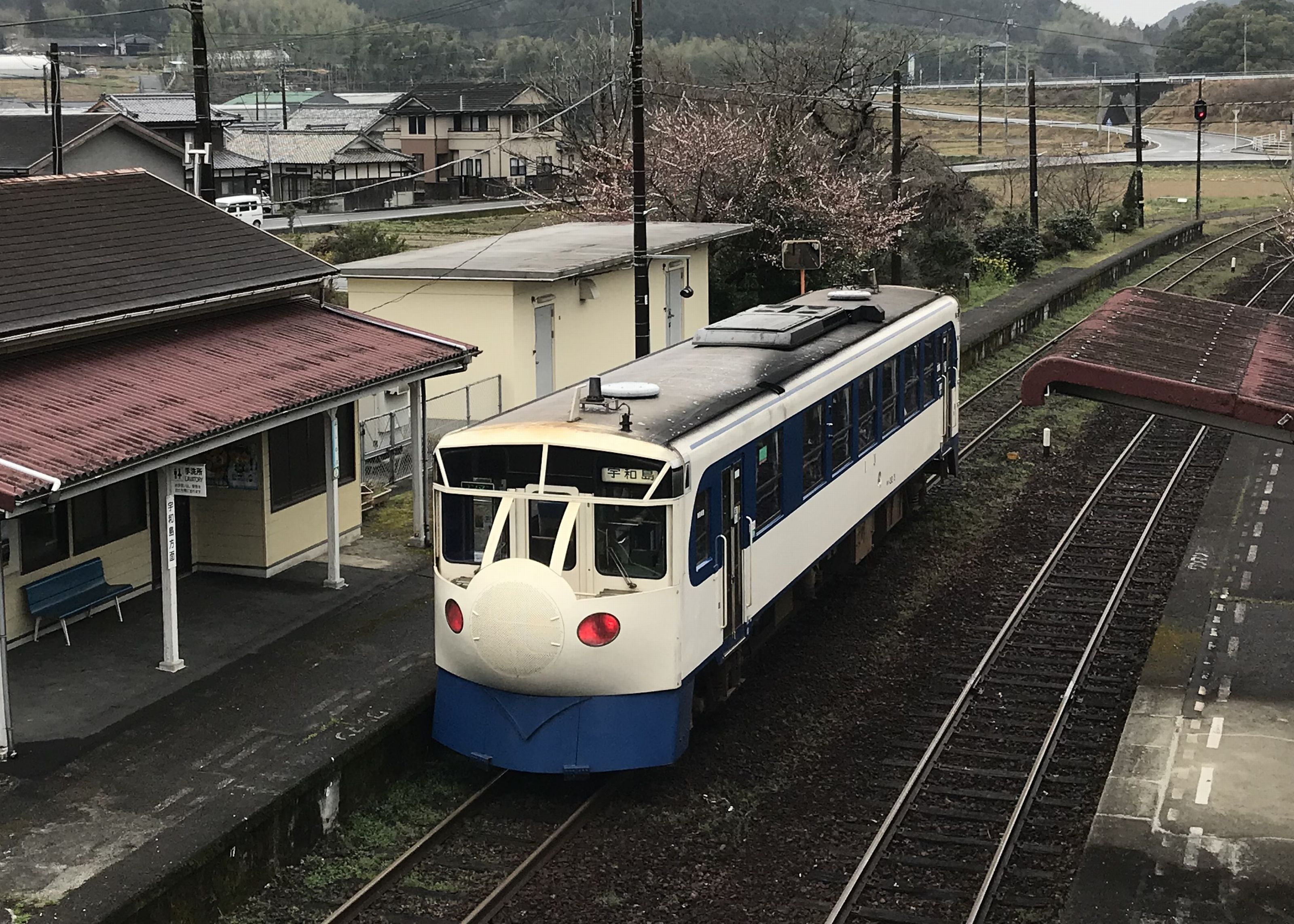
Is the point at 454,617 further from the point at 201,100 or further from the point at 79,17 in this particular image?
the point at 79,17

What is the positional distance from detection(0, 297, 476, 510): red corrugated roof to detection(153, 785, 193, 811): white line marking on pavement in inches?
78.2

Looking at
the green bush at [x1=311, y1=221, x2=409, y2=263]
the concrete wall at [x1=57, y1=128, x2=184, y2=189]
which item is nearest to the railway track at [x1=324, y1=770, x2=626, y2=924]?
the green bush at [x1=311, y1=221, x2=409, y2=263]

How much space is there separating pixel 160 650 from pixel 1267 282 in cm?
3173

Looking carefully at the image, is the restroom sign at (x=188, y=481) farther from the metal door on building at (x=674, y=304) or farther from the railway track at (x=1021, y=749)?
the metal door on building at (x=674, y=304)

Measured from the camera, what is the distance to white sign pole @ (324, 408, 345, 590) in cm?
1345

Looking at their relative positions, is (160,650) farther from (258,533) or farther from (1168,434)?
(1168,434)

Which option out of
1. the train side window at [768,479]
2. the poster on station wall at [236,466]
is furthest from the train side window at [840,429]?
the poster on station wall at [236,466]

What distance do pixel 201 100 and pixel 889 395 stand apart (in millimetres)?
7703

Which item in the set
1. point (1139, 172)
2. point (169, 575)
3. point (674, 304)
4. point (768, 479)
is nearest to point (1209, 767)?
point (768, 479)

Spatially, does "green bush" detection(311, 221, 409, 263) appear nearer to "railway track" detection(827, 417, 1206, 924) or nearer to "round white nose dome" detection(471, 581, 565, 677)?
"railway track" detection(827, 417, 1206, 924)

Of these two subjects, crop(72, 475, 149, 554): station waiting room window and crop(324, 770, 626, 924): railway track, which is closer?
crop(324, 770, 626, 924): railway track

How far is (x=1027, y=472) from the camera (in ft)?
65.7

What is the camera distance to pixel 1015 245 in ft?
A: 125

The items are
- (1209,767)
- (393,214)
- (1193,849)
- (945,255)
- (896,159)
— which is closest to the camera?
(1193,849)
